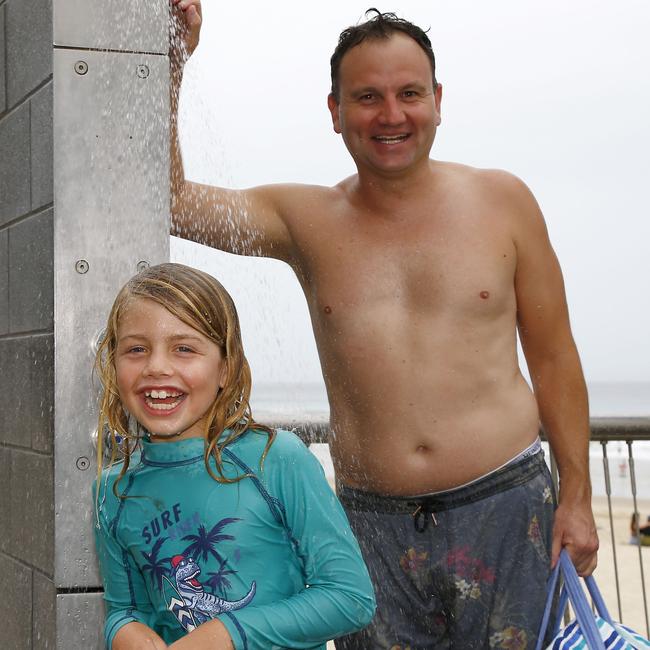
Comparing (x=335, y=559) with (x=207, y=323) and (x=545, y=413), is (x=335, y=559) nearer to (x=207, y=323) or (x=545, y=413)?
(x=207, y=323)

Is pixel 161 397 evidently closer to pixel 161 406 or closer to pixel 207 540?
pixel 161 406

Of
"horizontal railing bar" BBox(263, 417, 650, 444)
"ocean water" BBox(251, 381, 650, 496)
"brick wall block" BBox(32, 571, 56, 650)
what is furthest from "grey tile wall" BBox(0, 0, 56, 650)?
"ocean water" BBox(251, 381, 650, 496)

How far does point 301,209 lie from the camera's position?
2.01 meters

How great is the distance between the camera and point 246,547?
1.15m

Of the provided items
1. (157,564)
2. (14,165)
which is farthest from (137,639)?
(14,165)

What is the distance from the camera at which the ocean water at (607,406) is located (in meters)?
17.5

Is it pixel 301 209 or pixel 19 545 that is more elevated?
pixel 301 209

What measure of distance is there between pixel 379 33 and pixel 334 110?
22 centimetres

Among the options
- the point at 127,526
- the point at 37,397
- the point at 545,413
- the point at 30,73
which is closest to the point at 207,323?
the point at 127,526

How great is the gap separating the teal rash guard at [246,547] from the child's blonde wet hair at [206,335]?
2 centimetres

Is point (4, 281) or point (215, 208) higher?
point (215, 208)

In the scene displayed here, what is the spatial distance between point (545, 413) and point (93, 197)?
119 cm

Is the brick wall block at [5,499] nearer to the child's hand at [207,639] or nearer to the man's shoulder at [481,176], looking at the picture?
the child's hand at [207,639]

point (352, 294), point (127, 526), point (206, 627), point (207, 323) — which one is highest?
point (352, 294)
